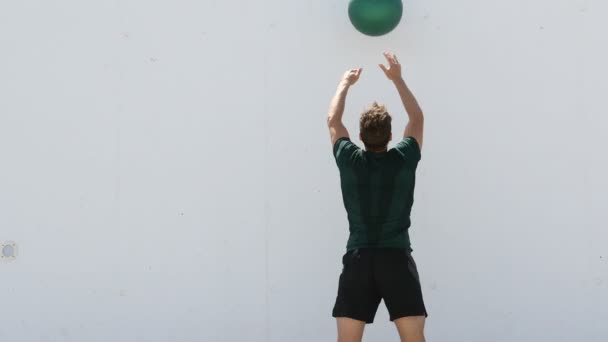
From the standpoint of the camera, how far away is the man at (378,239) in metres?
3.36

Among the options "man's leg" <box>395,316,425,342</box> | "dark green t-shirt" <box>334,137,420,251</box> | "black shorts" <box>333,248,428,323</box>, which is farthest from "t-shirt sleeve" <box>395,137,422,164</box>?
"man's leg" <box>395,316,425,342</box>

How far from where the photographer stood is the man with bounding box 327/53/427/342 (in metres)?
3.36

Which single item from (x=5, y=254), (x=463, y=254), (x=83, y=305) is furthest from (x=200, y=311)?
(x=463, y=254)

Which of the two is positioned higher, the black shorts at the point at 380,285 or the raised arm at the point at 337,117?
the raised arm at the point at 337,117

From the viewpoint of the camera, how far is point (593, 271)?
4277 mm

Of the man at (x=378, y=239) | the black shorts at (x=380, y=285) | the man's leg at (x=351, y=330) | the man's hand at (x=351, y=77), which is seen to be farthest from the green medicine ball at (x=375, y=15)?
the man's leg at (x=351, y=330)

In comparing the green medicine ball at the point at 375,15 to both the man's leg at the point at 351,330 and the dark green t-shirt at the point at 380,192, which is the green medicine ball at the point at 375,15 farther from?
the man's leg at the point at 351,330

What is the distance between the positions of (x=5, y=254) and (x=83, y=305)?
429mm

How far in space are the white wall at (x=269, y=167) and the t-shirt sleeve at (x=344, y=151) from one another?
77 centimetres

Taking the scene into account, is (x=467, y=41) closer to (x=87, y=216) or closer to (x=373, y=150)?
(x=373, y=150)

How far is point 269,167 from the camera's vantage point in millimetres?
4320

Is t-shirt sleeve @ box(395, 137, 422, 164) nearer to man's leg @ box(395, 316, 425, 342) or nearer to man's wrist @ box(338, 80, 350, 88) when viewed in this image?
man's wrist @ box(338, 80, 350, 88)

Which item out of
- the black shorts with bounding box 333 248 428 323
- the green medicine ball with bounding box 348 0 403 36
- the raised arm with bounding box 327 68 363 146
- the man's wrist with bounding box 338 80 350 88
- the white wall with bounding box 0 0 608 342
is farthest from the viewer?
the white wall with bounding box 0 0 608 342

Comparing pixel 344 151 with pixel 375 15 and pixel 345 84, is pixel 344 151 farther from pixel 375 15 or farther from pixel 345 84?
pixel 375 15
